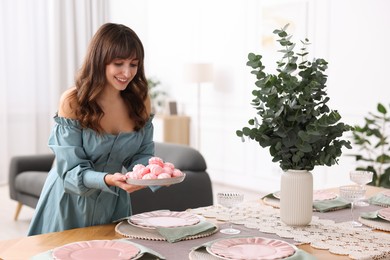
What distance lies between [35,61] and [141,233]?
608 centimetres

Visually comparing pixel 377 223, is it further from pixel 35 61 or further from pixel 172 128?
pixel 35 61

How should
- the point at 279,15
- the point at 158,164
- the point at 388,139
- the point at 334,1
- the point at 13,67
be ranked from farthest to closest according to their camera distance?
the point at 13,67, the point at 279,15, the point at 334,1, the point at 388,139, the point at 158,164

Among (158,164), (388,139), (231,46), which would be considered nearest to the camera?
(158,164)

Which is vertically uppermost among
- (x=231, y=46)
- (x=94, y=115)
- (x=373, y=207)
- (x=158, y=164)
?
(x=231, y=46)

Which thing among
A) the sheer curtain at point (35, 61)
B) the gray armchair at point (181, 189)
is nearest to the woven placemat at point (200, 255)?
the gray armchair at point (181, 189)

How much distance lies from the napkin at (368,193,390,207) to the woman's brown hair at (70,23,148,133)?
116cm

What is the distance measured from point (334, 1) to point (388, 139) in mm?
1452

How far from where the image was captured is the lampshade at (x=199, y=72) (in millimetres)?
6953

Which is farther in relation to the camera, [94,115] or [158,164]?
[94,115]

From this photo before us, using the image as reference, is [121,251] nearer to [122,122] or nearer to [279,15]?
[122,122]

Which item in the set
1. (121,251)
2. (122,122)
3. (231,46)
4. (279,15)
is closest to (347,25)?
(279,15)

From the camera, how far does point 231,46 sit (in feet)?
23.0

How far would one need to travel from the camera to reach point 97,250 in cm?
180

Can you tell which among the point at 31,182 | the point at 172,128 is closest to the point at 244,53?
the point at 172,128
